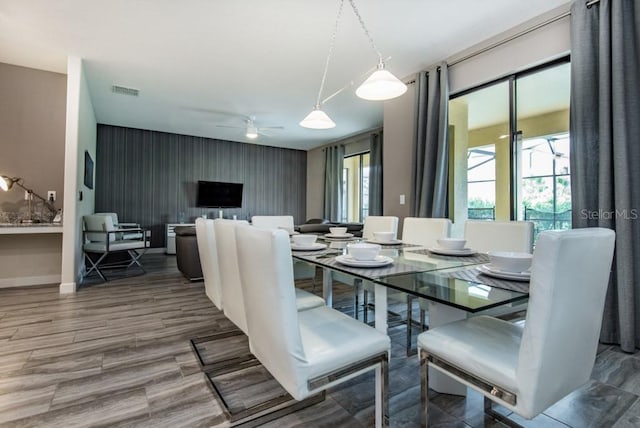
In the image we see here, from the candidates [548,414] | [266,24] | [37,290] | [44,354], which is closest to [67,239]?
[37,290]

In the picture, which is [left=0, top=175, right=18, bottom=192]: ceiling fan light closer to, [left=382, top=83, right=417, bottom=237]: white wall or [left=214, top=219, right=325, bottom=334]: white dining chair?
[left=214, top=219, right=325, bottom=334]: white dining chair

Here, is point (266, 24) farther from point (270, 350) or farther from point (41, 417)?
point (41, 417)

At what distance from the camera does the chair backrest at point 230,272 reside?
4.81 ft

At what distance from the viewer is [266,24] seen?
293cm

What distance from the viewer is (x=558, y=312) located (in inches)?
35.4

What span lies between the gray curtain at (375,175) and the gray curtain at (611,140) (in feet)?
13.0

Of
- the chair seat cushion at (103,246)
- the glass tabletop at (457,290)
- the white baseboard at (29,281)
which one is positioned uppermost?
the glass tabletop at (457,290)

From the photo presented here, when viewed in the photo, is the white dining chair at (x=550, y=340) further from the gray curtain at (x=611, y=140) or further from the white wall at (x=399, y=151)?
the white wall at (x=399, y=151)

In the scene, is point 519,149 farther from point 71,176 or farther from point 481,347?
point 71,176

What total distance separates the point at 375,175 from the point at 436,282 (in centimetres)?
537

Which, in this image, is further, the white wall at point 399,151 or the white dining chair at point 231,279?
the white wall at point 399,151

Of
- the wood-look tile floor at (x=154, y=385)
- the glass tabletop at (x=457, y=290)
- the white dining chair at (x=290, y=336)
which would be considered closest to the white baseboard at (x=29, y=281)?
the wood-look tile floor at (x=154, y=385)

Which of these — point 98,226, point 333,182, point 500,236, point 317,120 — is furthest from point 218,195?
point 500,236

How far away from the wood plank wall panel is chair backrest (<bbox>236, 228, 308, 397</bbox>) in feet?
21.9
